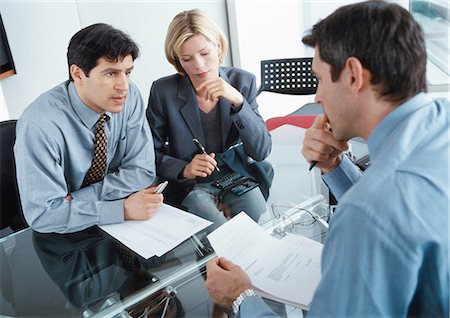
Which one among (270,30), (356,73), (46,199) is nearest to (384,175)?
(356,73)

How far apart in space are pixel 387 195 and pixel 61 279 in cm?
87

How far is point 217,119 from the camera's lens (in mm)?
1813

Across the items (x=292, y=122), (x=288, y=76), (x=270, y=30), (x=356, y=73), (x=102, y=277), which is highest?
(x=356, y=73)

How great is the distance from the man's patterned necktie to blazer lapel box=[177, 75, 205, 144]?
380mm

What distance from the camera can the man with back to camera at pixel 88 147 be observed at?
1276mm

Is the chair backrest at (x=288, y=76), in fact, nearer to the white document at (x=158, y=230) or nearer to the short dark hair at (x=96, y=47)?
the short dark hair at (x=96, y=47)

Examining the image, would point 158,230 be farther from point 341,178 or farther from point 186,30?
point 186,30

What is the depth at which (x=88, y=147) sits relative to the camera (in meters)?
1.46

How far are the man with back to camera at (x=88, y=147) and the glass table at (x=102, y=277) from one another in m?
0.08

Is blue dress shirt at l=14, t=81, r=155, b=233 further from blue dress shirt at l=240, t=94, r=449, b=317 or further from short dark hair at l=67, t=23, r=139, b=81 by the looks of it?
blue dress shirt at l=240, t=94, r=449, b=317

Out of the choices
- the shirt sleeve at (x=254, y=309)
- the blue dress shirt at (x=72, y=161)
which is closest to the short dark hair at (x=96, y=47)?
the blue dress shirt at (x=72, y=161)

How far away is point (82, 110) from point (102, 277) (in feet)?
1.94

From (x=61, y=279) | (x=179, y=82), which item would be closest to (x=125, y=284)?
(x=61, y=279)

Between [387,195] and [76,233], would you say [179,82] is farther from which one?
[387,195]
